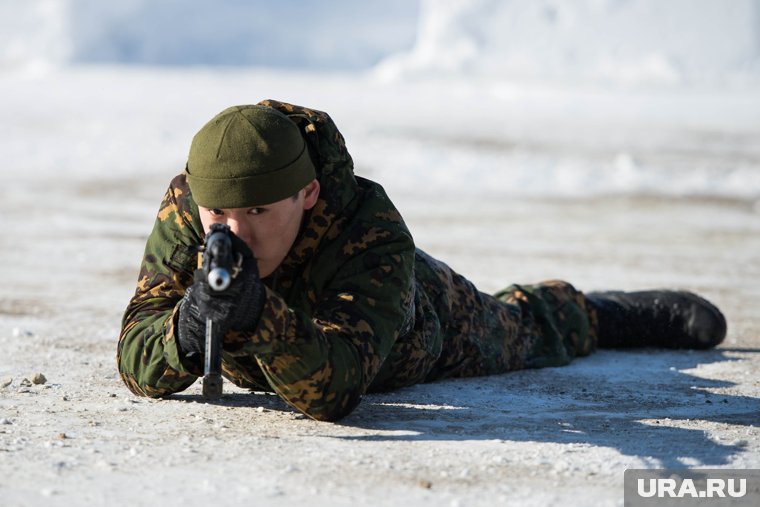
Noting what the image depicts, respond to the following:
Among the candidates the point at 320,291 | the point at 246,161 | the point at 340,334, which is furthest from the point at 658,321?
the point at 246,161

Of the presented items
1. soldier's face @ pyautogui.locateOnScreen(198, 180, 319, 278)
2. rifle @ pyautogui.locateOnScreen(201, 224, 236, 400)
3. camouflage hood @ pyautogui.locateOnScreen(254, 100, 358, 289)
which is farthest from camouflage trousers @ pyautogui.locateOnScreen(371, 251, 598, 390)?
rifle @ pyautogui.locateOnScreen(201, 224, 236, 400)

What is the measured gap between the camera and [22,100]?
21266 mm

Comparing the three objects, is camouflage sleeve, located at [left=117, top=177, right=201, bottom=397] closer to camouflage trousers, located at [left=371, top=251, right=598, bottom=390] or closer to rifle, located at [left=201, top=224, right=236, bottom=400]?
rifle, located at [left=201, top=224, right=236, bottom=400]

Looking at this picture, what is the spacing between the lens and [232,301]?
8.26ft

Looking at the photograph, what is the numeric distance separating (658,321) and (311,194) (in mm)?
2404

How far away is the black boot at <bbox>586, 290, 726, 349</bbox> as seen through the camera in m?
4.90

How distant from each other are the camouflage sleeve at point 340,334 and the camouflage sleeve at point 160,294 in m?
0.36

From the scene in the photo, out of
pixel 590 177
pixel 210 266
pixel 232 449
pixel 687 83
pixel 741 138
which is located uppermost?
pixel 687 83

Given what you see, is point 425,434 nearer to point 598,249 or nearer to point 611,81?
point 598,249

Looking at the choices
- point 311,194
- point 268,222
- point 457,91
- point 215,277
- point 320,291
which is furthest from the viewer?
point 457,91

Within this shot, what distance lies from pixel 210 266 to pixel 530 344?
221cm

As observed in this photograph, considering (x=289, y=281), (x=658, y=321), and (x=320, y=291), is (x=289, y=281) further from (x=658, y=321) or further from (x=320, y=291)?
(x=658, y=321)

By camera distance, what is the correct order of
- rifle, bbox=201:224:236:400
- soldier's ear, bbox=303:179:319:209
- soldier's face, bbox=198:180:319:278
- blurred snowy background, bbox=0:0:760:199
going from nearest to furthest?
1. rifle, bbox=201:224:236:400
2. soldier's face, bbox=198:180:319:278
3. soldier's ear, bbox=303:179:319:209
4. blurred snowy background, bbox=0:0:760:199

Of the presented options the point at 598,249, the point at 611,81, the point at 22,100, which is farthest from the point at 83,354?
the point at 611,81
